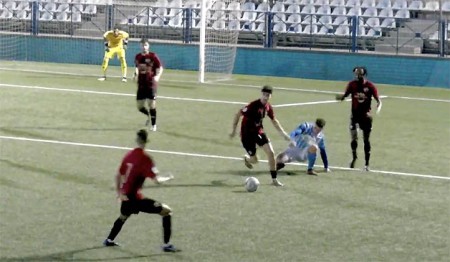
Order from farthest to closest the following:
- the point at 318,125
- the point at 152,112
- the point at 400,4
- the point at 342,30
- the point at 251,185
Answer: the point at 400,4, the point at 342,30, the point at 152,112, the point at 318,125, the point at 251,185

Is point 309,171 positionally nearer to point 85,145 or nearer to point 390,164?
point 390,164

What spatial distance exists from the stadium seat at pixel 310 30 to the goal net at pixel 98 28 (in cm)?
316

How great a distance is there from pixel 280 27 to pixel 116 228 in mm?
32168

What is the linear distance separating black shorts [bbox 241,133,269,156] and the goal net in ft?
72.3

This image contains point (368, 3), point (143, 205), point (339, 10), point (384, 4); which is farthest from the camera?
point (339, 10)

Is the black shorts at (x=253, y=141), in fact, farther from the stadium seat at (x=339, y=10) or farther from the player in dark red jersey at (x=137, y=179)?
the stadium seat at (x=339, y=10)

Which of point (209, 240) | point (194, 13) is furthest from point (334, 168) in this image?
point (194, 13)

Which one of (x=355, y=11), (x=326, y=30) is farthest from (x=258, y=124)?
(x=355, y=11)

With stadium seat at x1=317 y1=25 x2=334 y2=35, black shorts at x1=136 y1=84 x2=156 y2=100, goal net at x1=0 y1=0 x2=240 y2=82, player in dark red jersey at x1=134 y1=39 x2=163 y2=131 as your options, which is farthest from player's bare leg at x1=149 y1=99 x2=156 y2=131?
stadium seat at x1=317 y1=25 x2=334 y2=35

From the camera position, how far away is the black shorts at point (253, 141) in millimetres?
18781

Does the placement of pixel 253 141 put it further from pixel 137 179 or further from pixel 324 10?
pixel 324 10

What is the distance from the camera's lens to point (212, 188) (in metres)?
18.3

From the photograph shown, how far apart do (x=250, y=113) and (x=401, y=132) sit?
29.5 ft

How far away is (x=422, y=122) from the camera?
29109mm
